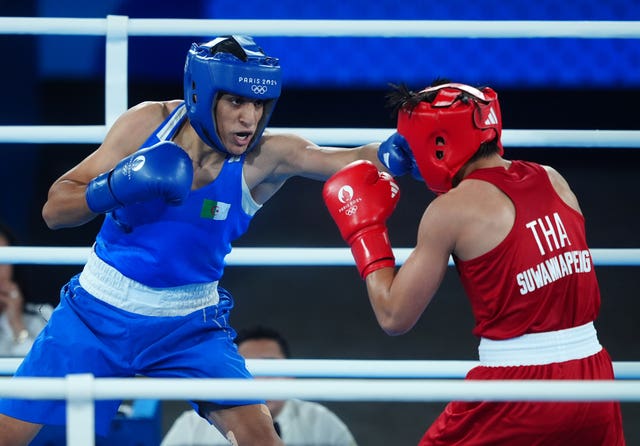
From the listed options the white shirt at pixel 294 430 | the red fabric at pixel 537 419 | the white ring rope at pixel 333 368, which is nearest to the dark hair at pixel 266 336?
the white shirt at pixel 294 430

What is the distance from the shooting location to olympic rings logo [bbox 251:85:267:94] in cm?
228

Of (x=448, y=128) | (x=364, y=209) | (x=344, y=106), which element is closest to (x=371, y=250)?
(x=364, y=209)

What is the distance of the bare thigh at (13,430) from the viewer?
7.43ft

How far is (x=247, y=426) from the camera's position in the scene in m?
2.34

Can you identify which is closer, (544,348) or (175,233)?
(544,348)

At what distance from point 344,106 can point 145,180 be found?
156 inches

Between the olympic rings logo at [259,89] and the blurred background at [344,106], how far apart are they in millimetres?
2639

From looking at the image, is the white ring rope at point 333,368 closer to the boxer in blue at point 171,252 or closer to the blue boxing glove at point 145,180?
the boxer in blue at point 171,252

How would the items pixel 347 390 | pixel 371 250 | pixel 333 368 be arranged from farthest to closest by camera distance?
1. pixel 333 368
2. pixel 371 250
3. pixel 347 390

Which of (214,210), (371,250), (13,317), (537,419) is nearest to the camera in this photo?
(537,419)

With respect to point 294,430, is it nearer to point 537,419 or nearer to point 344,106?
point 537,419

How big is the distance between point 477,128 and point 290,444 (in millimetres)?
1610

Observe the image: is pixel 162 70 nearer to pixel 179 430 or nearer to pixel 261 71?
pixel 179 430

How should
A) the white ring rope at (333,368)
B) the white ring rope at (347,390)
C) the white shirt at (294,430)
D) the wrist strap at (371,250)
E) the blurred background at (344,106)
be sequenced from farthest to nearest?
1. the blurred background at (344,106)
2. the white shirt at (294,430)
3. the white ring rope at (333,368)
4. the wrist strap at (371,250)
5. the white ring rope at (347,390)
